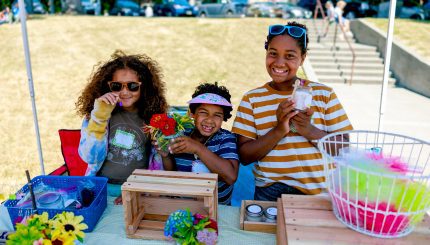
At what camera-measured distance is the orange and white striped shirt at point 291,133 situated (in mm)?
1850

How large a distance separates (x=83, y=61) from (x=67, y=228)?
10382 mm

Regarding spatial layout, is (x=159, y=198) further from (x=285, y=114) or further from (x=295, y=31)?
(x=295, y=31)

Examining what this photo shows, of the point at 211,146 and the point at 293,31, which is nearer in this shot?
the point at 293,31

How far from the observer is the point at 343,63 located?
32.0 feet

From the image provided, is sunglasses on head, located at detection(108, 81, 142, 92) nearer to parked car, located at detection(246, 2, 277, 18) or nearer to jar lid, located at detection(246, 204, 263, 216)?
jar lid, located at detection(246, 204, 263, 216)

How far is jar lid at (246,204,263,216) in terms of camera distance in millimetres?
1604

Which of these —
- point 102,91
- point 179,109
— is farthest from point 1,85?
point 102,91

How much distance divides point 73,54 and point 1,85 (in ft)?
9.53

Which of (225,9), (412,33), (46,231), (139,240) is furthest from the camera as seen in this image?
(225,9)

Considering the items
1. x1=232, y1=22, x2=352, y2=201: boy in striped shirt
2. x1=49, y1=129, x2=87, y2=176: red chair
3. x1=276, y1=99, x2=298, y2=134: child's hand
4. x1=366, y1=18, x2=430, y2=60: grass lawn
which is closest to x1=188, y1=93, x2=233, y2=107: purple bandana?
x1=232, y1=22, x2=352, y2=201: boy in striped shirt

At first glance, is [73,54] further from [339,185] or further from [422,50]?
[339,185]

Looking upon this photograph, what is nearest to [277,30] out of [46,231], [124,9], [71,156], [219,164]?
[219,164]

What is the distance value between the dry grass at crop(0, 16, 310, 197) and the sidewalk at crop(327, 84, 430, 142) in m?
2.30

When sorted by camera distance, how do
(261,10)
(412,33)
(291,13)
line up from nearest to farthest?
(412,33)
(291,13)
(261,10)
